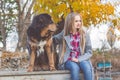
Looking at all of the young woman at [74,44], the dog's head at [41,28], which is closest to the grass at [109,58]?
the young woman at [74,44]

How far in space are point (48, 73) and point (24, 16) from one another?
17.8m

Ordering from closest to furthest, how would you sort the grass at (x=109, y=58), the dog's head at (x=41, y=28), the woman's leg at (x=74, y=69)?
the woman's leg at (x=74, y=69), the dog's head at (x=41, y=28), the grass at (x=109, y=58)

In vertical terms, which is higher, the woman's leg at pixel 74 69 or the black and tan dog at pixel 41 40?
the black and tan dog at pixel 41 40

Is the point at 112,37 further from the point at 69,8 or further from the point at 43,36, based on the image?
the point at 43,36

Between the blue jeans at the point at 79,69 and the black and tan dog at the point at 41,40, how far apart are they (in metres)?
0.32

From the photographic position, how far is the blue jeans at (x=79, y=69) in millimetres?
4551

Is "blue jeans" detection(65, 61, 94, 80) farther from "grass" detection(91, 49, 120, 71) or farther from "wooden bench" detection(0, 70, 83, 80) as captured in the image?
"grass" detection(91, 49, 120, 71)

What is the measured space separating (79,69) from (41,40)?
62cm

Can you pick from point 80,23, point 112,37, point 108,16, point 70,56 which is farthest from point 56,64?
point 112,37

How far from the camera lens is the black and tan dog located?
15.6 ft

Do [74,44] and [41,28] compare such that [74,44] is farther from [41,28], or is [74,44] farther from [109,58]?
[109,58]

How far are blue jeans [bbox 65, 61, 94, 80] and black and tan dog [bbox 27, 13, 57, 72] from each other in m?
0.32

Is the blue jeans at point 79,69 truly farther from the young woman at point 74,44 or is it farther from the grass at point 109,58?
the grass at point 109,58

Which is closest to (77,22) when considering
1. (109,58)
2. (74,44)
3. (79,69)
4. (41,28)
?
(74,44)
